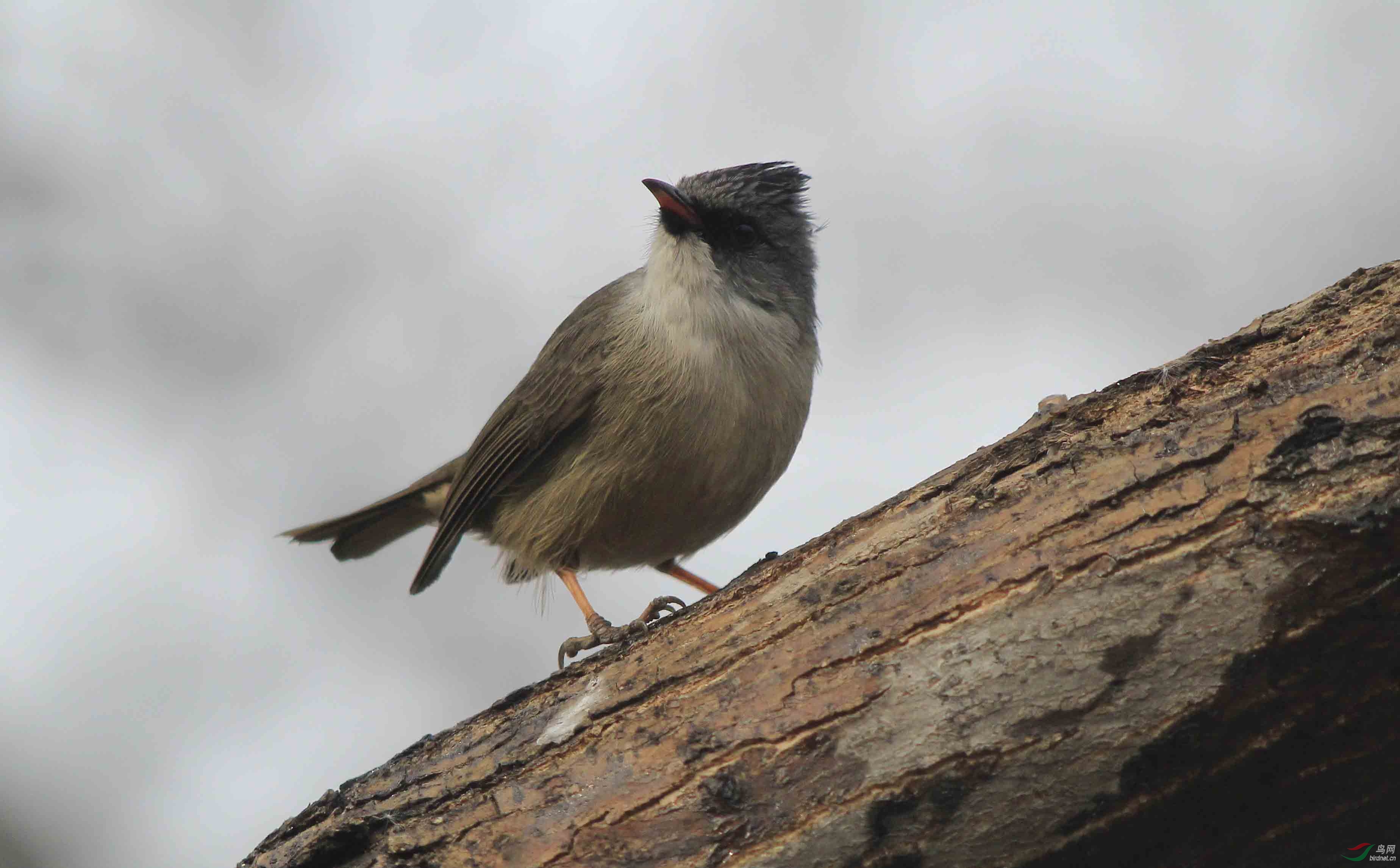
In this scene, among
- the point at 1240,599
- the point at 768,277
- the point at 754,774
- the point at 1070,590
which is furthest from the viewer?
the point at 768,277

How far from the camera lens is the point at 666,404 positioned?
4566 millimetres

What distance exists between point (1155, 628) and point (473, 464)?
3707mm

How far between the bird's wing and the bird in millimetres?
10

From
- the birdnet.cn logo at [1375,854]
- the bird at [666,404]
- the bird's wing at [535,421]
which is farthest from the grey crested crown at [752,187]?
the birdnet.cn logo at [1375,854]

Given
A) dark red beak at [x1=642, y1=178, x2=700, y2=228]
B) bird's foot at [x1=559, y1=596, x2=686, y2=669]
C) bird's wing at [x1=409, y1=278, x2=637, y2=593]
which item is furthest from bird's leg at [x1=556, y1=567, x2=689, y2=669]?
dark red beak at [x1=642, y1=178, x2=700, y2=228]

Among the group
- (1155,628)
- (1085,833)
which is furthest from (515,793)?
(1155,628)

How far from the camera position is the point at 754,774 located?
276 centimetres

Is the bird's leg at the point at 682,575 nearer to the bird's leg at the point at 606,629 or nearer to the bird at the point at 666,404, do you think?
the bird at the point at 666,404

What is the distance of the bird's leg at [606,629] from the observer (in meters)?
3.69

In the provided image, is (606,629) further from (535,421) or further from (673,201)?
(673,201)

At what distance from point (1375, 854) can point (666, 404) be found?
9.35 feet

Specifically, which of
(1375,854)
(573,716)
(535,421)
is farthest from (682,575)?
(1375,854)

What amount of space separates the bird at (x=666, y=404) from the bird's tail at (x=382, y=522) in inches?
32.4

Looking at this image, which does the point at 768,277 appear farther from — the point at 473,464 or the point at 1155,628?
the point at 1155,628
